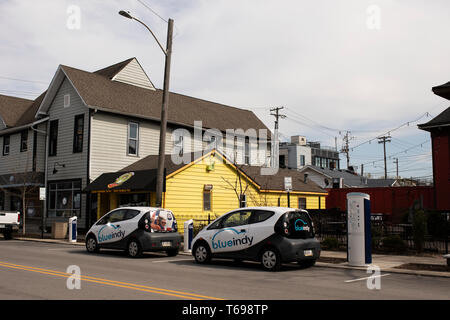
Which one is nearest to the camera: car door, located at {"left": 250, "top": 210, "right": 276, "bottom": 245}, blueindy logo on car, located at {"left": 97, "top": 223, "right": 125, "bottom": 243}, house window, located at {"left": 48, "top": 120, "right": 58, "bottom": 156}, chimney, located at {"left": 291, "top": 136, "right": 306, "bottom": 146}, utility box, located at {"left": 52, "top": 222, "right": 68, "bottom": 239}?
car door, located at {"left": 250, "top": 210, "right": 276, "bottom": 245}

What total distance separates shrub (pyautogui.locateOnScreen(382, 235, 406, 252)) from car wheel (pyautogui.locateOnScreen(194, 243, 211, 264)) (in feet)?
22.5

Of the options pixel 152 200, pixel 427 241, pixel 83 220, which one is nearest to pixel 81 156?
pixel 83 220

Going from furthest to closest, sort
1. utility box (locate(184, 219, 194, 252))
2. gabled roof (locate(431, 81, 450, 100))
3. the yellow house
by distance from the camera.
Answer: the yellow house
utility box (locate(184, 219, 194, 252))
gabled roof (locate(431, 81, 450, 100))


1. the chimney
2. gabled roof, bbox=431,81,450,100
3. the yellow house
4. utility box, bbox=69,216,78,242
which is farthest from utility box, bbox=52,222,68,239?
the chimney

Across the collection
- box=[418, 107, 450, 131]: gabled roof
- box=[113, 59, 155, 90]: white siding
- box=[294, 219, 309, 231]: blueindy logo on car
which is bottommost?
box=[294, 219, 309, 231]: blueindy logo on car

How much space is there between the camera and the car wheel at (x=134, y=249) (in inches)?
602

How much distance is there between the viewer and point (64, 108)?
2838 centimetres

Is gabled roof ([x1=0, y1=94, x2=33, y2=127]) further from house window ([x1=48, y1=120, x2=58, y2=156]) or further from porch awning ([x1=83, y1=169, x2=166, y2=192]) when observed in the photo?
porch awning ([x1=83, y1=169, x2=166, y2=192])

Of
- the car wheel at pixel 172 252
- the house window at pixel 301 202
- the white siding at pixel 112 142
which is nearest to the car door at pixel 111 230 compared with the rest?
the car wheel at pixel 172 252

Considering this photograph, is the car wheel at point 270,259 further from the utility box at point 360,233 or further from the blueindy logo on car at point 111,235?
the blueindy logo on car at point 111,235

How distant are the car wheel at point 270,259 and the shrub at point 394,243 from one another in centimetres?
635

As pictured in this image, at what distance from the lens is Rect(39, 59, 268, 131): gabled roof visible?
27.3 m

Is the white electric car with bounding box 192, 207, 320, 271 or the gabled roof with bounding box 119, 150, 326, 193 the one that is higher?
the gabled roof with bounding box 119, 150, 326, 193

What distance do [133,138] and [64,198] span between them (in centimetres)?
540
